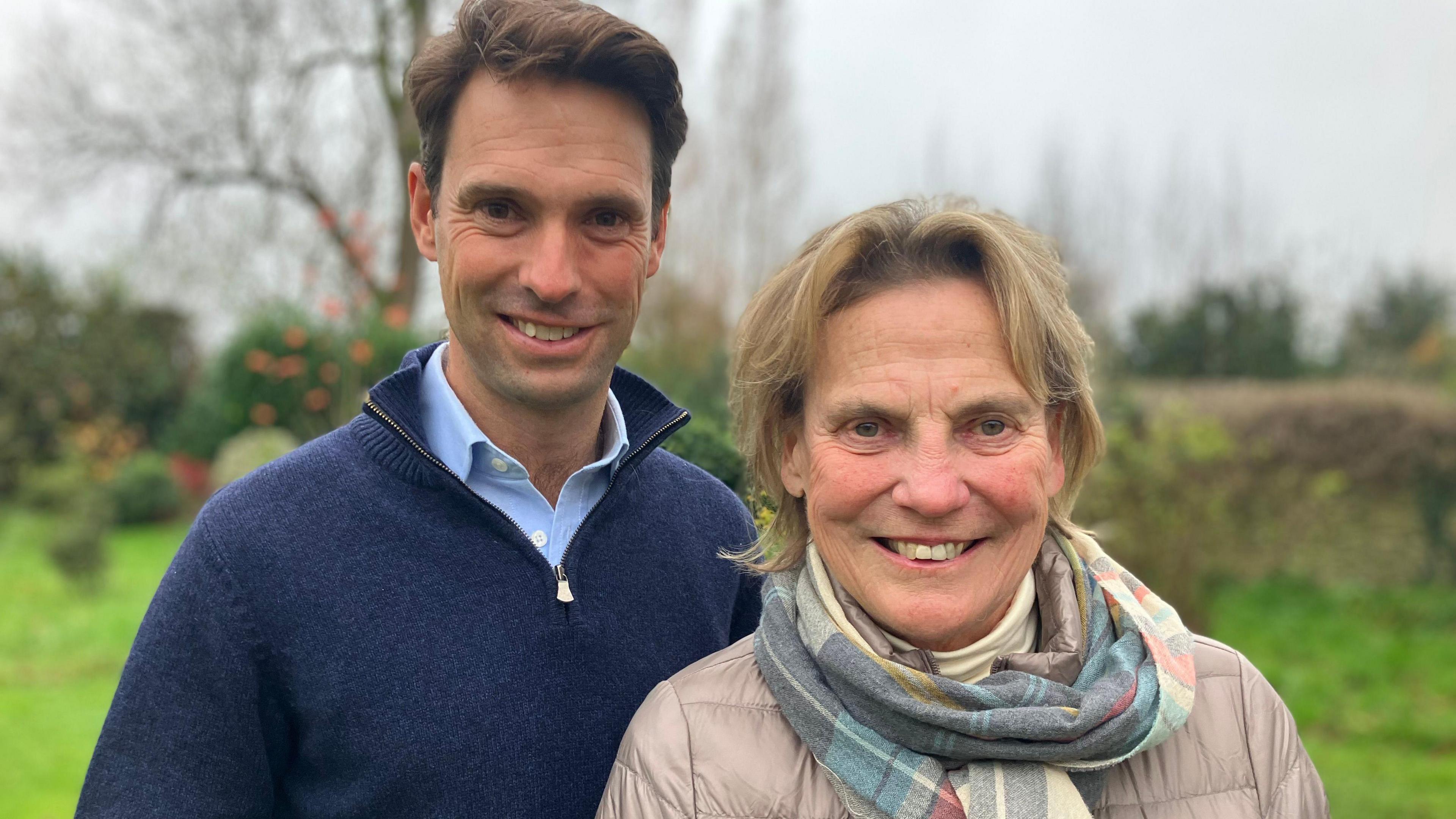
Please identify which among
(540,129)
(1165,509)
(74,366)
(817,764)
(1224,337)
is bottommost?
(1224,337)

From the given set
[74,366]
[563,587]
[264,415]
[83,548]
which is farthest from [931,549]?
[74,366]

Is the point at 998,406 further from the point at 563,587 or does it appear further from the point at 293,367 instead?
the point at 293,367

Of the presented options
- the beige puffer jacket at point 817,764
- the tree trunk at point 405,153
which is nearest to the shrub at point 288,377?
the tree trunk at point 405,153

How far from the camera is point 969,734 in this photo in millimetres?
1632

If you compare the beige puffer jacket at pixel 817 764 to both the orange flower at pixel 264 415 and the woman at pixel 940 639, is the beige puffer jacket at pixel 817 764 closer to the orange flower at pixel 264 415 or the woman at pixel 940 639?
the woman at pixel 940 639

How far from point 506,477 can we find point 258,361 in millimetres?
8221

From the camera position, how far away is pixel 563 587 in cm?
194

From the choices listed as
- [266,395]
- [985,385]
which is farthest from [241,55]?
[985,385]

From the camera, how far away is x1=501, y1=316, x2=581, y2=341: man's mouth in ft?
6.56

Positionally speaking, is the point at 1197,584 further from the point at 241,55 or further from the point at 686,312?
the point at 241,55

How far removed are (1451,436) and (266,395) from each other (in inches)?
488

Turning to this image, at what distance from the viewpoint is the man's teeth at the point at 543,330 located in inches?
78.7

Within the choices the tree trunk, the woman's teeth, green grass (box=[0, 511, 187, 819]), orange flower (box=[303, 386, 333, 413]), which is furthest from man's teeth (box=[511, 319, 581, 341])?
the tree trunk

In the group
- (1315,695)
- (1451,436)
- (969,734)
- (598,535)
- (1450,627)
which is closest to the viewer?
(969,734)
